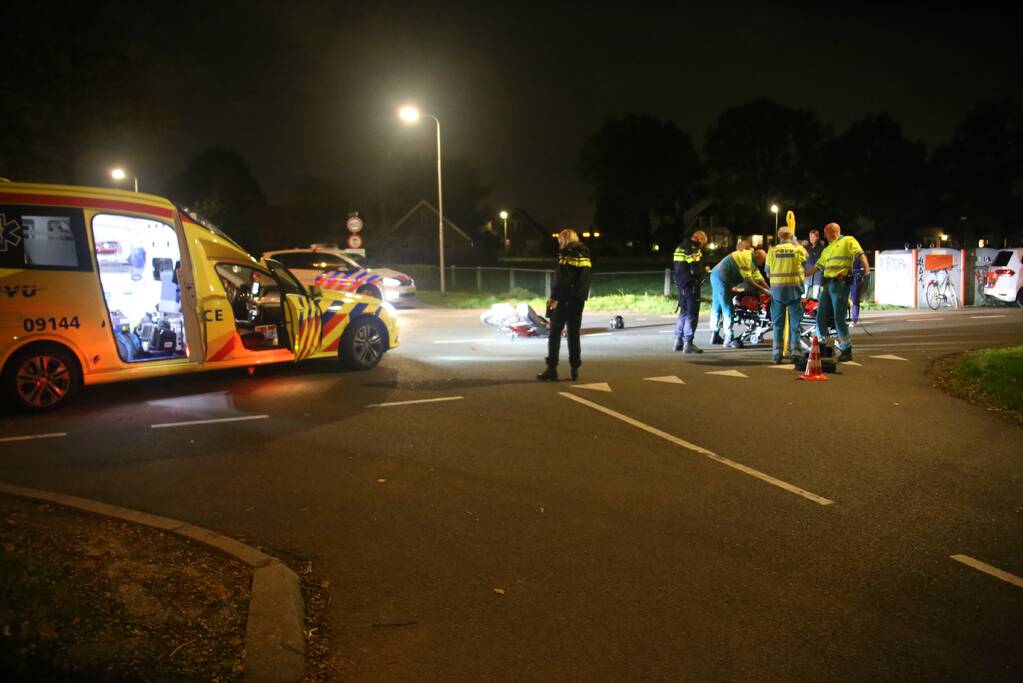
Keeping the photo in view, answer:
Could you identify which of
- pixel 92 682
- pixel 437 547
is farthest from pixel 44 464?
pixel 92 682

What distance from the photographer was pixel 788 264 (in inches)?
480

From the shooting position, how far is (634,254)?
92.4m

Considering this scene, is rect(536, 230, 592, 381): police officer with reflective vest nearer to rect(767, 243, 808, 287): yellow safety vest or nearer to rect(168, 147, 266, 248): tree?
rect(767, 243, 808, 287): yellow safety vest

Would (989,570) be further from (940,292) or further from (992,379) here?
(940,292)

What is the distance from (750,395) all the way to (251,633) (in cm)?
741

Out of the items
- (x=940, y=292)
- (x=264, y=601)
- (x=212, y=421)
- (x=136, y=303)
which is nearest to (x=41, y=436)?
(x=212, y=421)

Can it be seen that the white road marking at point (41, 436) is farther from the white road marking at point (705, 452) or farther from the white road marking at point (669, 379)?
the white road marking at point (669, 379)

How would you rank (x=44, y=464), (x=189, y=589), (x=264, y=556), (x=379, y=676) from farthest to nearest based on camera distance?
(x=44, y=464), (x=264, y=556), (x=189, y=589), (x=379, y=676)

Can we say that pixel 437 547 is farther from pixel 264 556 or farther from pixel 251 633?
pixel 251 633

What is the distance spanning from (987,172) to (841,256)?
84.6m

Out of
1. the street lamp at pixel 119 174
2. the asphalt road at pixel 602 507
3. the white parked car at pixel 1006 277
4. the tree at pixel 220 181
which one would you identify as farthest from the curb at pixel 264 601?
the tree at pixel 220 181

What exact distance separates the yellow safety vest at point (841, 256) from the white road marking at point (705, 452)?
4.83 meters

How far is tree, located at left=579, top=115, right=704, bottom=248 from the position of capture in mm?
98000

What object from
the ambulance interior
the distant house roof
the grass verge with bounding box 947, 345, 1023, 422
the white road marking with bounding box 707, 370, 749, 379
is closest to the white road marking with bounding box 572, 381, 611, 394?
the white road marking with bounding box 707, 370, 749, 379
